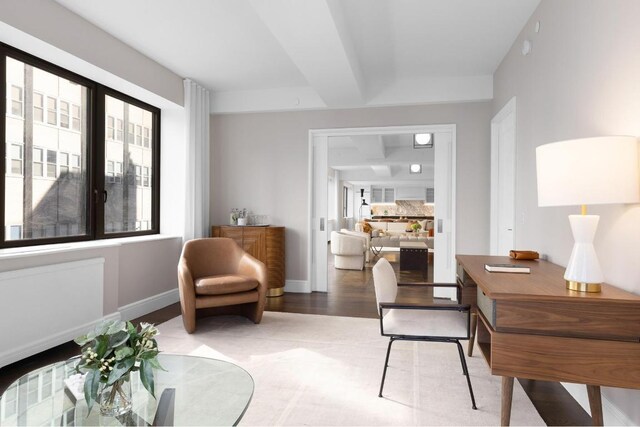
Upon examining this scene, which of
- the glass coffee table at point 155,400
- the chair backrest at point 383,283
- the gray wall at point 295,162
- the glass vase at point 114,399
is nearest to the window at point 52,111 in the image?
the gray wall at point 295,162

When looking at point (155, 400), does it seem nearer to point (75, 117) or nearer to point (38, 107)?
point (38, 107)

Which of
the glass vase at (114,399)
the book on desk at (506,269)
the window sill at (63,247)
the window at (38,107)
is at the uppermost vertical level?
the window at (38,107)

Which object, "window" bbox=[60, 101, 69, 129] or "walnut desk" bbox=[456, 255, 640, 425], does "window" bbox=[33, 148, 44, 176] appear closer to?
"window" bbox=[60, 101, 69, 129]

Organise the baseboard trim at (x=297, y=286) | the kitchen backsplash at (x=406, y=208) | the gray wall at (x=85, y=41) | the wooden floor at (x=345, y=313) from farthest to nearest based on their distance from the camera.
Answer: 1. the kitchen backsplash at (x=406, y=208)
2. the baseboard trim at (x=297, y=286)
3. the gray wall at (x=85, y=41)
4. the wooden floor at (x=345, y=313)

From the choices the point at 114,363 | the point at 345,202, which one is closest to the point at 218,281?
the point at 114,363

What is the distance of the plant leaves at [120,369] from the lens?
1.38 metres

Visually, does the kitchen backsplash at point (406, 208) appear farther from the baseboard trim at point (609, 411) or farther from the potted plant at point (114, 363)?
the potted plant at point (114, 363)

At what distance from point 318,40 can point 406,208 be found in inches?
480

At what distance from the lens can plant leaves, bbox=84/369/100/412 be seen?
54.1 inches

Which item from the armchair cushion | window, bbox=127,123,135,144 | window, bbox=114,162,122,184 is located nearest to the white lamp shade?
the armchair cushion

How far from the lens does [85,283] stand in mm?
3381

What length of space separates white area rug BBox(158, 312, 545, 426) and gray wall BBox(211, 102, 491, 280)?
6.01 ft

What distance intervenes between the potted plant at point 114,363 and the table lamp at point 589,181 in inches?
74.0

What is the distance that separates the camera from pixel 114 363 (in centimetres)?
142
